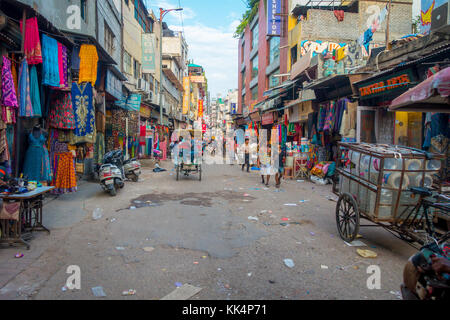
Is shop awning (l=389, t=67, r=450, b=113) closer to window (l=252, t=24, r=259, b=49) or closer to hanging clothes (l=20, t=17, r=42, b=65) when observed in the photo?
hanging clothes (l=20, t=17, r=42, b=65)

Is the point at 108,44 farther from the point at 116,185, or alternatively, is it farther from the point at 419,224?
the point at 419,224

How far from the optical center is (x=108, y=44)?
53.1 feet

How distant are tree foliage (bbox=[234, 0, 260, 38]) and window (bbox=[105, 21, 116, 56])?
18.2 meters

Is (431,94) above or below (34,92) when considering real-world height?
below

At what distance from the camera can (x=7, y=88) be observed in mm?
5598

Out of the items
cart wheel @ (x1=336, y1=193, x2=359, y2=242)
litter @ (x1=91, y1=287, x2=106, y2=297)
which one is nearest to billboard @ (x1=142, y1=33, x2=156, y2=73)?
cart wheel @ (x1=336, y1=193, x2=359, y2=242)

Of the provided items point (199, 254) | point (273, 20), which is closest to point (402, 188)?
point (199, 254)

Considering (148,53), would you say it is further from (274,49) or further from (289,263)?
(289,263)

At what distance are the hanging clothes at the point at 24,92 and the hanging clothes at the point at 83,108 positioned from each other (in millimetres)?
2454

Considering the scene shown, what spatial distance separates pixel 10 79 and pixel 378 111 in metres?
10.7

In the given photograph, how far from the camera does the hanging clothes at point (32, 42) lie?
19.8 ft

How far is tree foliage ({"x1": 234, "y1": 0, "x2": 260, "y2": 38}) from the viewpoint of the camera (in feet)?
100

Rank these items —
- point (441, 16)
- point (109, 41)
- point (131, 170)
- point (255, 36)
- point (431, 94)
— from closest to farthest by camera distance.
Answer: point (431, 94) < point (441, 16) < point (131, 170) < point (109, 41) < point (255, 36)

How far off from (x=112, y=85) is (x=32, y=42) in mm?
6872
